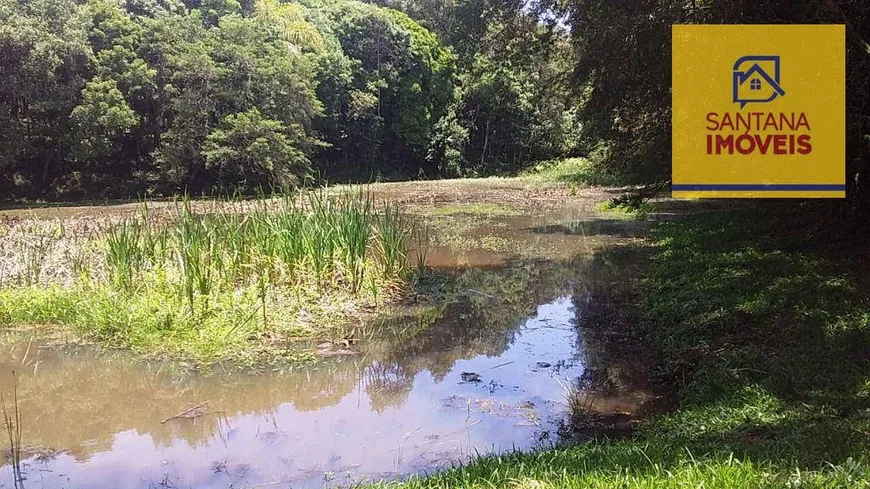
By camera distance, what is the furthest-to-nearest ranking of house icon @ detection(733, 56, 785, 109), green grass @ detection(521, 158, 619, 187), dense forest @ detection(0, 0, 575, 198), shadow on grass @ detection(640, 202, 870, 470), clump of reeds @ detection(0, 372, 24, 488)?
green grass @ detection(521, 158, 619, 187) → dense forest @ detection(0, 0, 575, 198) → house icon @ detection(733, 56, 785, 109) → clump of reeds @ detection(0, 372, 24, 488) → shadow on grass @ detection(640, 202, 870, 470)

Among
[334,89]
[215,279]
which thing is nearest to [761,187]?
[215,279]

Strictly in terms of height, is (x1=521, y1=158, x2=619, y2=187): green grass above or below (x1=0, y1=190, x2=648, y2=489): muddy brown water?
above

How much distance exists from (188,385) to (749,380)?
12.4 feet

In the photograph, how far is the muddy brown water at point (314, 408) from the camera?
361cm

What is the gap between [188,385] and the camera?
4793 mm

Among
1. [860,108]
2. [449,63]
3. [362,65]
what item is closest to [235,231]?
[860,108]

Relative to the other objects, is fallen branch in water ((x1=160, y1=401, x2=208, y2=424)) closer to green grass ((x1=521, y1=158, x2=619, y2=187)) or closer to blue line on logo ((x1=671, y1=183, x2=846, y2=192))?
blue line on logo ((x1=671, y1=183, x2=846, y2=192))

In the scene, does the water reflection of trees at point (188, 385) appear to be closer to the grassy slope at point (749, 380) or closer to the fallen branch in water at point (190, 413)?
the fallen branch in water at point (190, 413)

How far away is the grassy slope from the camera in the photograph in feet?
7.98

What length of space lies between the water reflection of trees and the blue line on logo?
2.49 metres

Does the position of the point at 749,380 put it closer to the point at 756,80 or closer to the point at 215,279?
the point at 756,80

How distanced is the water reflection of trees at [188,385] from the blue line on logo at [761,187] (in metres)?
2.49

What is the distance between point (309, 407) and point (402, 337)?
1657mm

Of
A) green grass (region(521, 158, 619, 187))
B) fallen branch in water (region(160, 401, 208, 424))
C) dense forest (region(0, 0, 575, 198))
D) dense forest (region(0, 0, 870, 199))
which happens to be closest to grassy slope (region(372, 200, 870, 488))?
dense forest (region(0, 0, 870, 199))
